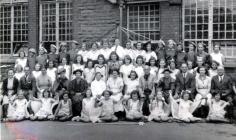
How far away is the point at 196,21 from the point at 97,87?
4551 millimetres

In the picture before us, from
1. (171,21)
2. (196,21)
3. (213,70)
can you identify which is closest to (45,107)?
(213,70)

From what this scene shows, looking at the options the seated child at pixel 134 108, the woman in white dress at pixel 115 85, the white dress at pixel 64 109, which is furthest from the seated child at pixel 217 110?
the white dress at pixel 64 109

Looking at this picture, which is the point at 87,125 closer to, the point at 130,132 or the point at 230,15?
the point at 130,132

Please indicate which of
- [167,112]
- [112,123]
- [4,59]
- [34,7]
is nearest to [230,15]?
[167,112]

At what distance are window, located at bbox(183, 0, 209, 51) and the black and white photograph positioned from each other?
0.03 metres

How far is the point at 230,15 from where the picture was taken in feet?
45.3

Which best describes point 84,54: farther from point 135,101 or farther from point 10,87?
point 135,101

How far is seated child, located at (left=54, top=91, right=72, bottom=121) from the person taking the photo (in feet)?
37.5

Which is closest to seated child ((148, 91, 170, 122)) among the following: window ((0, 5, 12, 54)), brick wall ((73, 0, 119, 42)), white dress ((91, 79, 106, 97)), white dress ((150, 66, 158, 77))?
white dress ((150, 66, 158, 77))

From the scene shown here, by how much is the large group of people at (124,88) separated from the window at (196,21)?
1905 mm

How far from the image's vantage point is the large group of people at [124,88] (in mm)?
11258

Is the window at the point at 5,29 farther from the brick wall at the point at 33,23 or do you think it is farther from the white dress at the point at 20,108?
the white dress at the point at 20,108

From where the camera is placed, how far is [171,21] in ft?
47.3

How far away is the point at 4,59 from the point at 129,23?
635 cm
